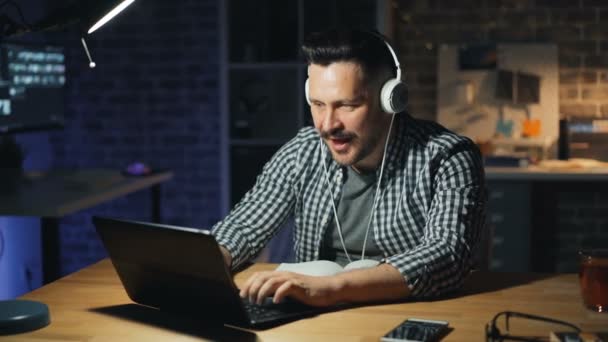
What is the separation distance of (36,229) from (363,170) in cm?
339

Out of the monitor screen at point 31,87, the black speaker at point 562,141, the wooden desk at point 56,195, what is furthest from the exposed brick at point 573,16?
the monitor screen at point 31,87

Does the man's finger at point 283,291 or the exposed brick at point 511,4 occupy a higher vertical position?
the exposed brick at point 511,4

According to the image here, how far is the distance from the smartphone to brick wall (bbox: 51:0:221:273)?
3.85 m

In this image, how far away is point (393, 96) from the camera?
185 centimetres

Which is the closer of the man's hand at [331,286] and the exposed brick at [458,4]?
the man's hand at [331,286]

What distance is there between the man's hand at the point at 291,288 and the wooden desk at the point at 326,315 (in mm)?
37

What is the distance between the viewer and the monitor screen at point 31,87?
3.85 metres

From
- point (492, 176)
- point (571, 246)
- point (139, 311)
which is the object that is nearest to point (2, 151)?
point (492, 176)

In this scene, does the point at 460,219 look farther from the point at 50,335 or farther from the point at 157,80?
the point at 157,80

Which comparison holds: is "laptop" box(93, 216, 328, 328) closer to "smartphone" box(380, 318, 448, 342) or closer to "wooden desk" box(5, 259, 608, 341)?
"wooden desk" box(5, 259, 608, 341)

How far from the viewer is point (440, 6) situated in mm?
4684

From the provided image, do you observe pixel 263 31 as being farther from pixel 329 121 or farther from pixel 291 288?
pixel 291 288

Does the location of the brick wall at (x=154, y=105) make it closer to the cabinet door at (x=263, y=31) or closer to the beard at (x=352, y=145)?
the cabinet door at (x=263, y=31)

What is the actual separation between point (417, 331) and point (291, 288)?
0.25 meters
